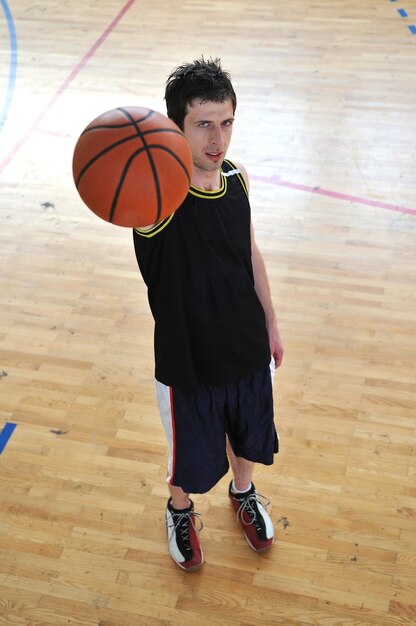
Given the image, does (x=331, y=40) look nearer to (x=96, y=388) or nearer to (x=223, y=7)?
(x=223, y=7)

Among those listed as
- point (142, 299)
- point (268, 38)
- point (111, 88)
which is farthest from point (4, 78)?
point (142, 299)

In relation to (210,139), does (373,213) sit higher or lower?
lower

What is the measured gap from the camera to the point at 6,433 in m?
3.79

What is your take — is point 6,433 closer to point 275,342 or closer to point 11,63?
point 275,342

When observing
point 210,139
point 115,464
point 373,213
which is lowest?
point 115,464

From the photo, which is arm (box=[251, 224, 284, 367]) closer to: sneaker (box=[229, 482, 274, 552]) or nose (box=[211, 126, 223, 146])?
nose (box=[211, 126, 223, 146])

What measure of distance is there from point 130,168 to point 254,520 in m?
1.71

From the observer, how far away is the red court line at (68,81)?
5.84 m

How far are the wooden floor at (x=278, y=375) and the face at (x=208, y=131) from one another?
64.0 inches

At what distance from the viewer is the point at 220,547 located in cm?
326

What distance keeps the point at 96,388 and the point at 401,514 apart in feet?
5.20

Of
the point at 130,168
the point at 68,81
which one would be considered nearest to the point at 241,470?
the point at 130,168

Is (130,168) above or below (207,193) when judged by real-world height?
above

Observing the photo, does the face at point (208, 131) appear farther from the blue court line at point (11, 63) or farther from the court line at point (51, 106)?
the blue court line at point (11, 63)
